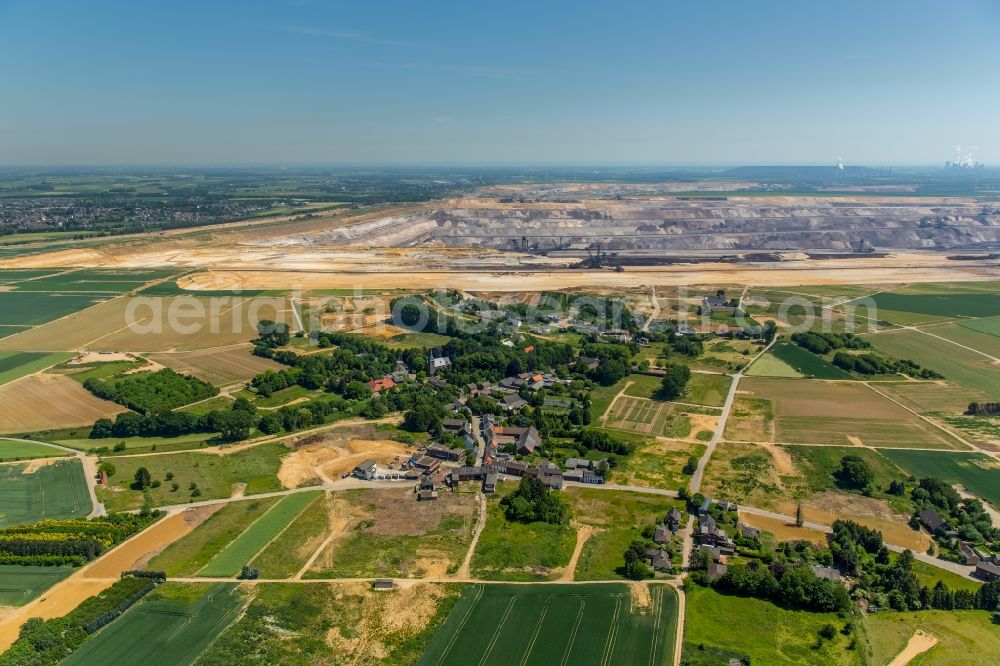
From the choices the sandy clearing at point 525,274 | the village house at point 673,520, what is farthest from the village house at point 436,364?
the sandy clearing at point 525,274

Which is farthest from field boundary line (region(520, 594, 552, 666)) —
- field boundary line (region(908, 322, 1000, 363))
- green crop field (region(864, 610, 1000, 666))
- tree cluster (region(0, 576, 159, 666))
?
field boundary line (region(908, 322, 1000, 363))

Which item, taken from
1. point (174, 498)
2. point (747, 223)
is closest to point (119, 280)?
point (174, 498)

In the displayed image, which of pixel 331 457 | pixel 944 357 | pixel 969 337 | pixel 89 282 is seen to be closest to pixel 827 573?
pixel 331 457

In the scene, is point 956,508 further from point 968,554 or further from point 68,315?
point 68,315

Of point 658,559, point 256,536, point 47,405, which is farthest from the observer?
point 47,405

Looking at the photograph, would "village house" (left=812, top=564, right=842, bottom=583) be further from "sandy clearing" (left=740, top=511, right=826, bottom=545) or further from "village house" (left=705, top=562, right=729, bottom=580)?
"village house" (left=705, top=562, right=729, bottom=580)

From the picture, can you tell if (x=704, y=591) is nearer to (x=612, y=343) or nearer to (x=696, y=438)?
(x=696, y=438)
